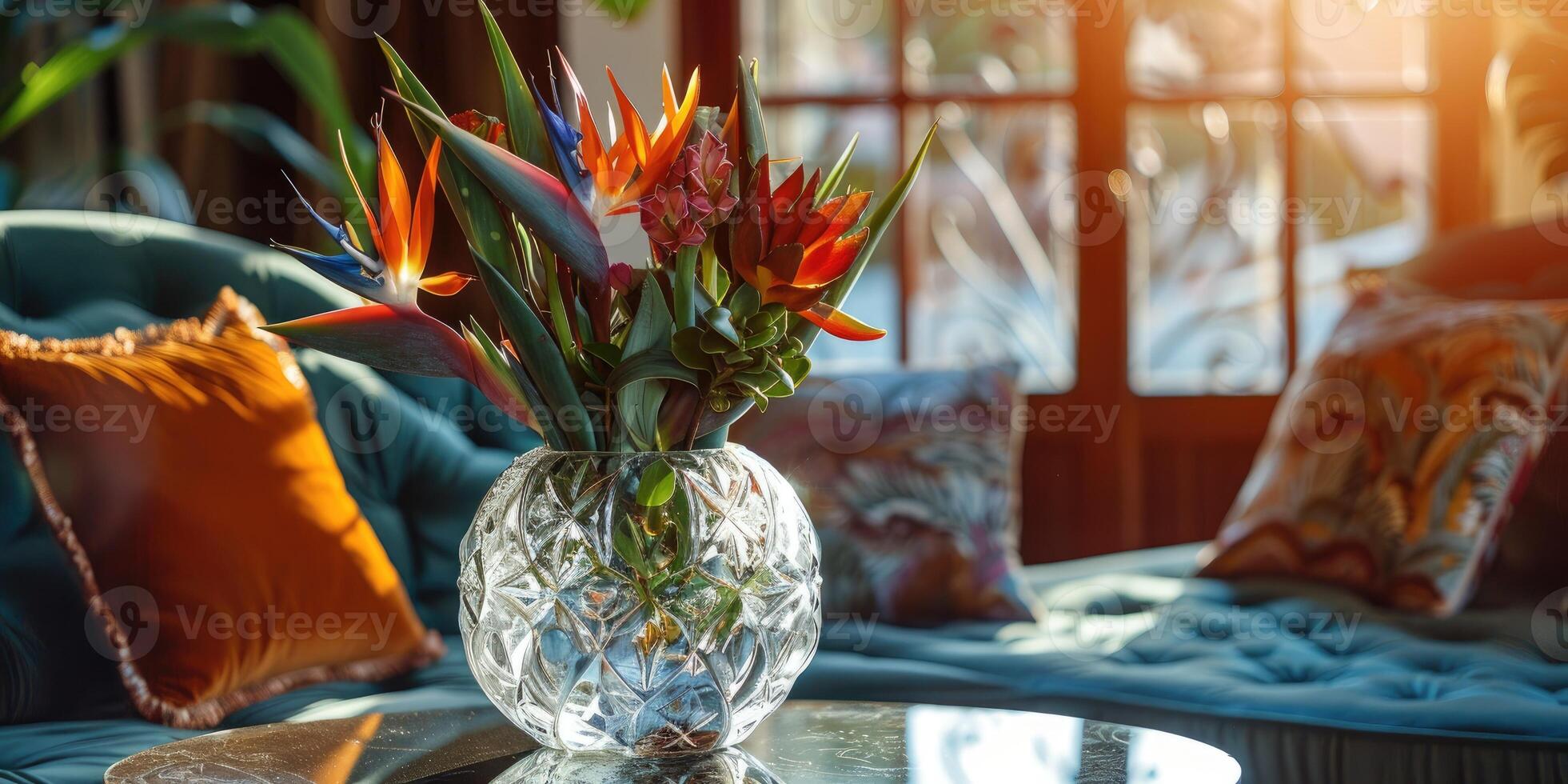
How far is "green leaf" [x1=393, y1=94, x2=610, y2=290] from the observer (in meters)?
0.68

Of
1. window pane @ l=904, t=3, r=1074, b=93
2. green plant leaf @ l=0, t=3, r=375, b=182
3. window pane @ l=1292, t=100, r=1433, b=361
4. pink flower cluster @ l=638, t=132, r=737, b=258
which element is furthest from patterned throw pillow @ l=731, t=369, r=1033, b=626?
window pane @ l=1292, t=100, r=1433, b=361

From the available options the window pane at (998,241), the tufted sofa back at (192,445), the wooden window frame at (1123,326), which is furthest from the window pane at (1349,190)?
the tufted sofa back at (192,445)

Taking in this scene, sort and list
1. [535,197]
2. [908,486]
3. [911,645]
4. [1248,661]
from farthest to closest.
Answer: [908,486] → [911,645] → [1248,661] → [535,197]

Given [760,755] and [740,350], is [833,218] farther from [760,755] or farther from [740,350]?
[760,755]

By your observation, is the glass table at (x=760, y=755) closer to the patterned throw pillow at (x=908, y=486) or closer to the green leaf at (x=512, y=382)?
the green leaf at (x=512, y=382)

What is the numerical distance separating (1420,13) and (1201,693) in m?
1.94

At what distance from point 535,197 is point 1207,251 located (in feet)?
7.32

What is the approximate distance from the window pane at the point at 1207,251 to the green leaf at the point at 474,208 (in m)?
2.08

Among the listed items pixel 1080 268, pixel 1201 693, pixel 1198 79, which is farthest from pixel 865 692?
pixel 1198 79

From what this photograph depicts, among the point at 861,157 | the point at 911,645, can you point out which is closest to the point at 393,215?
the point at 911,645

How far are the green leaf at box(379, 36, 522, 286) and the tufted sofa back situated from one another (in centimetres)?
64

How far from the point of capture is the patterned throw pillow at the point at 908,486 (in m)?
1.63

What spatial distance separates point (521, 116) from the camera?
31.2 inches

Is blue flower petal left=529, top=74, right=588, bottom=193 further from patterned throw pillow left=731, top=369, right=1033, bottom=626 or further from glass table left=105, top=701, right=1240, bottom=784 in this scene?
patterned throw pillow left=731, top=369, right=1033, bottom=626
